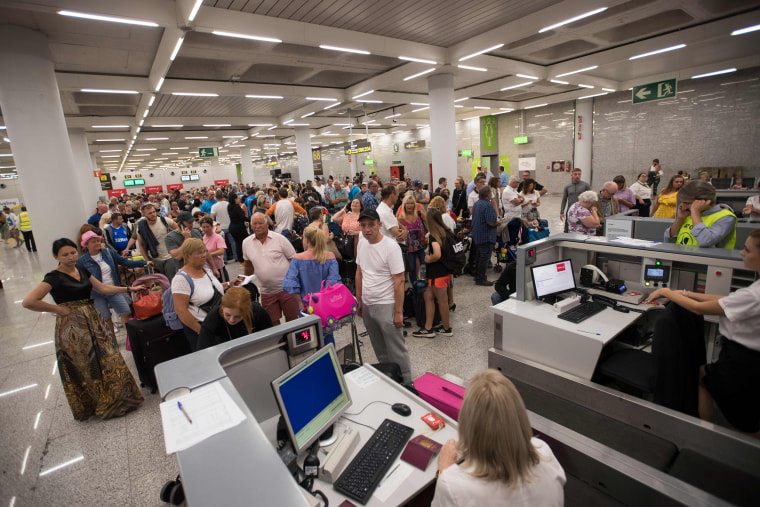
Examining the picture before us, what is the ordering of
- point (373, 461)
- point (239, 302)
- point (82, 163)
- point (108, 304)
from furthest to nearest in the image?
point (82, 163) < point (108, 304) < point (239, 302) < point (373, 461)

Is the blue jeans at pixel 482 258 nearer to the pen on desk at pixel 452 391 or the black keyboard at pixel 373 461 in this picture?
the pen on desk at pixel 452 391

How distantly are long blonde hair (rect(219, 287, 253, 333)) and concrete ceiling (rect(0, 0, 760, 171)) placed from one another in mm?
3985

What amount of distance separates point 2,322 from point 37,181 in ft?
8.92

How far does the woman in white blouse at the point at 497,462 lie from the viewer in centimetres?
117

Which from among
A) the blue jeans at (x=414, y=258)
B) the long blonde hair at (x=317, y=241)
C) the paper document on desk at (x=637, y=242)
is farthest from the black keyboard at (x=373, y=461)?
the blue jeans at (x=414, y=258)

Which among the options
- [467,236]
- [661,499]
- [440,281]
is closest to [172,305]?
[440,281]

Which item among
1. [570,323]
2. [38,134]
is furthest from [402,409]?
[38,134]

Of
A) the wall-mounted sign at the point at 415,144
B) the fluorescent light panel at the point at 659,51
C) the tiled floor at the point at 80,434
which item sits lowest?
the tiled floor at the point at 80,434

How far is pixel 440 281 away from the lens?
4.13 meters

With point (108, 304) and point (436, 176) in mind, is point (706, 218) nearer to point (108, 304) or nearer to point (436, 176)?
point (108, 304)

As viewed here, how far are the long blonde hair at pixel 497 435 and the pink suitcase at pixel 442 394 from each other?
0.93 metres

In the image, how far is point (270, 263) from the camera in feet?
11.7

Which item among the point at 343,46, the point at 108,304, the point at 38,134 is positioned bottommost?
the point at 108,304

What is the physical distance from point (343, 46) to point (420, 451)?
Result: 667 cm
